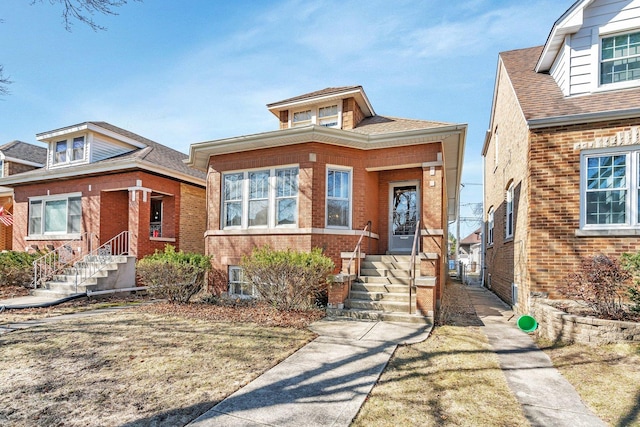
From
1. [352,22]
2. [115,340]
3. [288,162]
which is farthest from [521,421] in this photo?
[352,22]

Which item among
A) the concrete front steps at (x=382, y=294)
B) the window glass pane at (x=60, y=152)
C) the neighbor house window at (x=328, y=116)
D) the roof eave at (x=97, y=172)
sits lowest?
the concrete front steps at (x=382, y=294)

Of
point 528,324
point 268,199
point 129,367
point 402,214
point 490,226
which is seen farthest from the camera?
point 490,226

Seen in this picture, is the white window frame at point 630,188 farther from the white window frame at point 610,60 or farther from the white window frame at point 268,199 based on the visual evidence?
the white window frame at point 268,199

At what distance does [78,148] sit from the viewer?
14.9 m

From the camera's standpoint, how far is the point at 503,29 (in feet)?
28.7

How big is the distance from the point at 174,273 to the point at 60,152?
1102cm

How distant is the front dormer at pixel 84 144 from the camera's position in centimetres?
1445

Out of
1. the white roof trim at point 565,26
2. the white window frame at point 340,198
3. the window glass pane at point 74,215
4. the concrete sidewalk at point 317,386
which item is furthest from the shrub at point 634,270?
the window glass pane at point 74,215

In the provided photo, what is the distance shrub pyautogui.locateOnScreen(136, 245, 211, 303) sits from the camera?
346 inches

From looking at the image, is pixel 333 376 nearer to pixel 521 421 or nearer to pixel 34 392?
pixel 521 421

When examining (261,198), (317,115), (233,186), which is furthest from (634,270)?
(317,115)

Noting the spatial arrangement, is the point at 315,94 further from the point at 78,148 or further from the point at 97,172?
the point at 78,148

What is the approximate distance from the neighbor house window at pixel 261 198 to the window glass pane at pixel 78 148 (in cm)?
839

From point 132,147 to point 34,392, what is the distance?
45.8 feet
